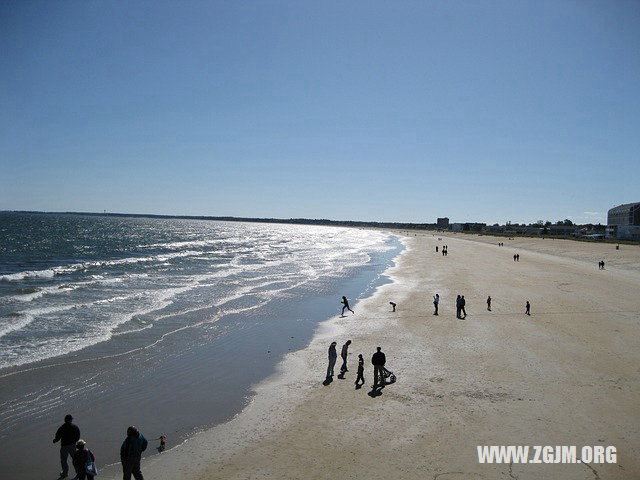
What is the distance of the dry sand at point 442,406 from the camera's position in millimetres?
9227

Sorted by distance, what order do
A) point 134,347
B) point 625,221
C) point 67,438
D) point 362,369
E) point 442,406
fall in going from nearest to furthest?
point 67,438, point 442,406, point 362,369, point 134,347, point 625,221

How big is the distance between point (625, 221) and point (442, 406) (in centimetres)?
15252

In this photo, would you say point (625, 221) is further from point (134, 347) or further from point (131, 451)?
point (131, 451)

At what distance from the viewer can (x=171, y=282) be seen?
3647 centimetres

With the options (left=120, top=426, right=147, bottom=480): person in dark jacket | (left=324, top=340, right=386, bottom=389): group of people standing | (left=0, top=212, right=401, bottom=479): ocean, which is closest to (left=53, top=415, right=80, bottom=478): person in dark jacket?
(left=0, top=212, right=401, bottom=479): ocean

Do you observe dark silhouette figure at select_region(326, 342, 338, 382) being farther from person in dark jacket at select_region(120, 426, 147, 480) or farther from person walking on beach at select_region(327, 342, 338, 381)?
person in dark jacket at select_region(120, 426, 147, 480)

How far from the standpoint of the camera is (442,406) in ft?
39.6

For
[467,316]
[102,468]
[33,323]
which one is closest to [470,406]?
[102,468]

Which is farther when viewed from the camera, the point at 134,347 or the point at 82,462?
the point at 134,347

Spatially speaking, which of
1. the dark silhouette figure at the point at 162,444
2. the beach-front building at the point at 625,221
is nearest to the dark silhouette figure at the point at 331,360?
the dark silhouette figure at the point at 162,444

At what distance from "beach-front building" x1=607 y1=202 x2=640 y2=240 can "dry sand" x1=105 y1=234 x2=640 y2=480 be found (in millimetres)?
109203

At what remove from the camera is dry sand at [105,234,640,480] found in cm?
923

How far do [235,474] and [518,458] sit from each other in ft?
20.3

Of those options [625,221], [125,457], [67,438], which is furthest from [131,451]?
[625,221]
